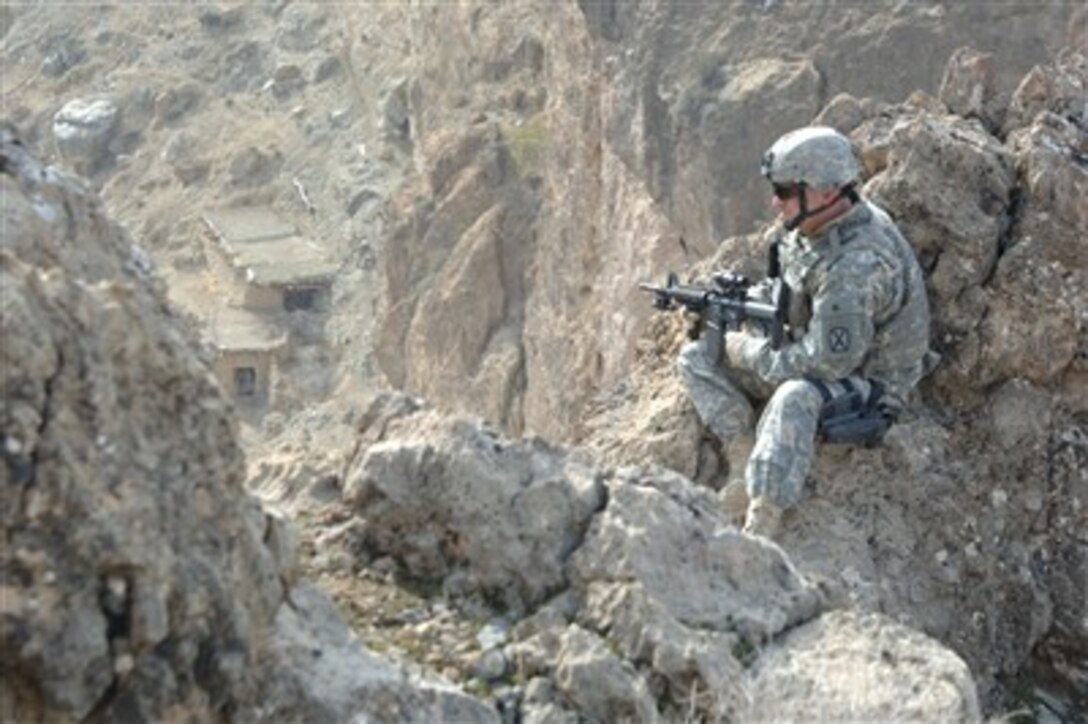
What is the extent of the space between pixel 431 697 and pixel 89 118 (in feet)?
132

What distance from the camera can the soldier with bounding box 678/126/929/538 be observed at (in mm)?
7000

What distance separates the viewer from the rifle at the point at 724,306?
24.5 feet

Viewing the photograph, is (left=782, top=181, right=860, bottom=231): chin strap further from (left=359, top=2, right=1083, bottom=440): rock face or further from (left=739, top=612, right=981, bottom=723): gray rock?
(left=359, top=2, right=1083, bottom=440): rock face

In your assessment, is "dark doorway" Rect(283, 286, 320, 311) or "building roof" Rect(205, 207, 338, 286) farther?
"building roof" Rect(205, 207, 338, 286)

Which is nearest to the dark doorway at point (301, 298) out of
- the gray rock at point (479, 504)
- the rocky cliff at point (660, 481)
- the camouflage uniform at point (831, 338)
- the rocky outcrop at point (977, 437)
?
the rocky cliff at point (660, 481)

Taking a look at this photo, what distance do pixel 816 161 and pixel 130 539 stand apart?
407 cm

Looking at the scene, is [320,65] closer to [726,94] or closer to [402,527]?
[726,94]

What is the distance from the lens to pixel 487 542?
4973 millimetres

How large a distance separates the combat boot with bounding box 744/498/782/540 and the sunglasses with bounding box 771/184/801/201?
1.18m

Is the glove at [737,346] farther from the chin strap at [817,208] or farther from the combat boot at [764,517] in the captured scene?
the combat boot at [764,517]

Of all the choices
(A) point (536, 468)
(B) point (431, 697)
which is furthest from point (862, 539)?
(B) point (431, 697)

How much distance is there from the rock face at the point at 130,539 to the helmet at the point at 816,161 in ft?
11.3

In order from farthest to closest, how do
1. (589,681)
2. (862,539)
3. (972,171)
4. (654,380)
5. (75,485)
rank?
1. (654,380)
2. (972,171)
3. (862,539)
4. (589,681)
5. (75,485)

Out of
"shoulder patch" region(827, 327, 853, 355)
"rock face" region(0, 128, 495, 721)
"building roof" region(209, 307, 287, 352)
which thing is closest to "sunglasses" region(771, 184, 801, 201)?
"shoulder patch" region(827, 327, 853, 355)
